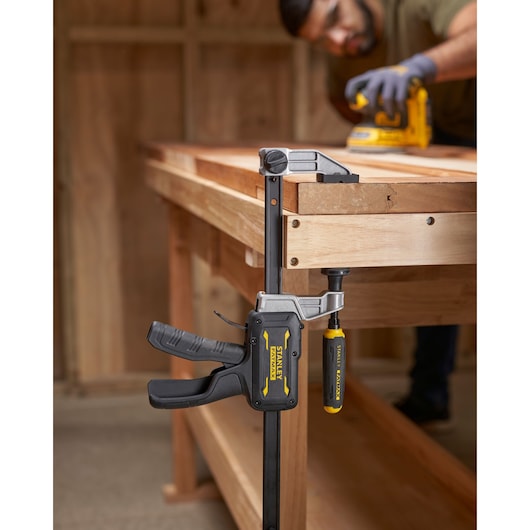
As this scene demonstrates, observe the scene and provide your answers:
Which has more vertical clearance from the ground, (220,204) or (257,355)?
(220,204)

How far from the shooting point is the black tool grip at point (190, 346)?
1059 millimetres

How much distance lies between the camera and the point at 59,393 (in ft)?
11.4

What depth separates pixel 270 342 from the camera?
1082 mm

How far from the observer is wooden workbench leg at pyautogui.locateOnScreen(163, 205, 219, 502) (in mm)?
2357

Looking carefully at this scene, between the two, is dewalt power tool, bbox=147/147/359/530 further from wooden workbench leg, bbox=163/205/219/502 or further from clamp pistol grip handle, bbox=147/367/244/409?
wooden workbench leg, bbox=163/205/219/502

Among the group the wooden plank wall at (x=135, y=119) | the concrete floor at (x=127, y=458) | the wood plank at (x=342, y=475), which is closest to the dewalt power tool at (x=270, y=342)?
the wood plank at (x=342, y=475)

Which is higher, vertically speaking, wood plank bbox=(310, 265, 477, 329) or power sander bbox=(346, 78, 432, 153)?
power sander bbox=(346, 78, 432, 153)

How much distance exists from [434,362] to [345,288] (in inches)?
66.5

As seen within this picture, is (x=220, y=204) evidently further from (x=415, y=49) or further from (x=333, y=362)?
(x=415, y=49)

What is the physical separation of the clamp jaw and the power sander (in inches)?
40.9

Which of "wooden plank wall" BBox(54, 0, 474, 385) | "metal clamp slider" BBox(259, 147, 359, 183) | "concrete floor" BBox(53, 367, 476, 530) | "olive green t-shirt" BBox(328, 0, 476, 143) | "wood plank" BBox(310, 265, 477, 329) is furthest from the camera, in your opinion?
"wooden plank wall" BBox(54, 0, 474, 385)

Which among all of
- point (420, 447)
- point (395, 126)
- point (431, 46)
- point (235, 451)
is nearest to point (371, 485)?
point (420, 447)

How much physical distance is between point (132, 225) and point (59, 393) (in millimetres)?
755

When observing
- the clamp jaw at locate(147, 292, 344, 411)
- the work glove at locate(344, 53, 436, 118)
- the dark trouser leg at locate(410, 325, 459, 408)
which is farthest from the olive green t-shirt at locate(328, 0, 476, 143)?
the clamp jaw at locate(147, 292, 344, 411)
